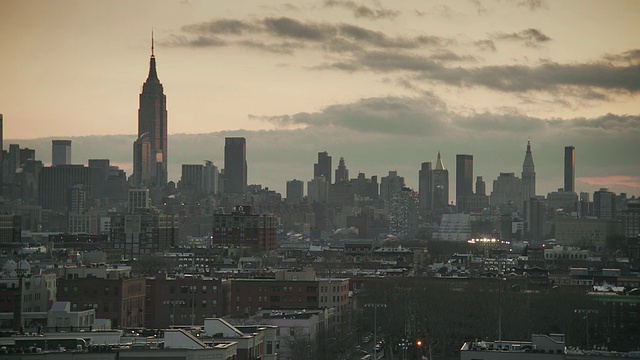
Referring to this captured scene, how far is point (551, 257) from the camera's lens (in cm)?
17825

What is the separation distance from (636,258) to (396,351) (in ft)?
331

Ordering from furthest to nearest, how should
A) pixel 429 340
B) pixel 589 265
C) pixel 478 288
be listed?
1. pixel 589 265
2. pixel 478 288
3. pixel 429 340

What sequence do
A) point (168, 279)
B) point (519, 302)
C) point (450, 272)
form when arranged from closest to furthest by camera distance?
point (168, 279) → point (519, 302) → point (450, 272)

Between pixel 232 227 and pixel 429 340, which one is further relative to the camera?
pixel 232 227

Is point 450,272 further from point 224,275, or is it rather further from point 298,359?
point 298,359

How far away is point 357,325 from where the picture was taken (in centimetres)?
9525

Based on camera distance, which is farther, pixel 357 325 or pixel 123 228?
pixel 123 228

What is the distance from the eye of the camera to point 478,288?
109938 mm

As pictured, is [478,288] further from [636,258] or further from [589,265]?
[636,258]

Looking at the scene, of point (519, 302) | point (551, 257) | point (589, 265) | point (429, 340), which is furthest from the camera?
point (551, 257)

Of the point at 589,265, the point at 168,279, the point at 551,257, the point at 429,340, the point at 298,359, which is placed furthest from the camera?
the point at 551,257

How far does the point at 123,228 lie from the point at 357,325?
108 metres

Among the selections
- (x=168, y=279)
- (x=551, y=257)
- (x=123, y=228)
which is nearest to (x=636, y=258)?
(x=551, y=257)

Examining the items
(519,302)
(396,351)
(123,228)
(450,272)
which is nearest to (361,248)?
(123,228)
